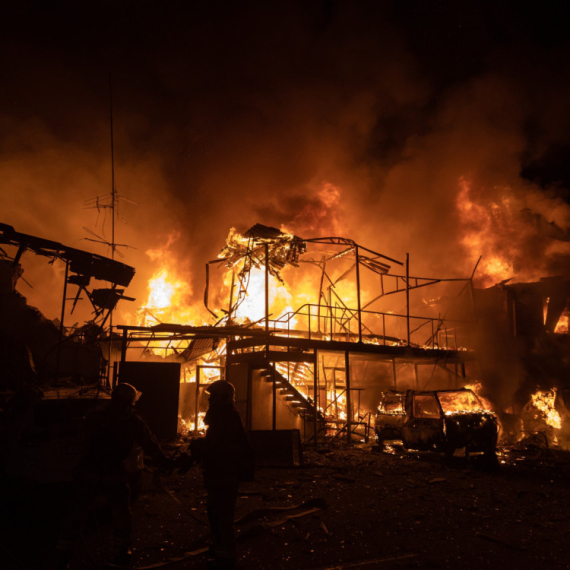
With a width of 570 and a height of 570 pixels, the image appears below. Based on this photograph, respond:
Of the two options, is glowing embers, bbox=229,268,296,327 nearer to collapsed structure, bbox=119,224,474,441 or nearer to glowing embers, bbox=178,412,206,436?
collapsed structure, bbox=119,224,474,441

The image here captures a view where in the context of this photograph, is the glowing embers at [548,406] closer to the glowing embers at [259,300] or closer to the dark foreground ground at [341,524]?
the dark foreground ground at [341,524]

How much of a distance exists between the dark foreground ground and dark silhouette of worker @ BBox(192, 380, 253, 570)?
0.49 metres

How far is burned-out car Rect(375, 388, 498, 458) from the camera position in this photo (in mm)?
10828

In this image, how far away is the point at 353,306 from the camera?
3391cm

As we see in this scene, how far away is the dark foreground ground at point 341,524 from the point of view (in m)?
4.78

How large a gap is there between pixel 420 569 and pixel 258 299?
22.5 meters

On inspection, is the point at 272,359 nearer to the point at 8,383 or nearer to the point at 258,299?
the point at 8,383

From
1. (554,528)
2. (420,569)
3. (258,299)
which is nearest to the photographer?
(420,569)

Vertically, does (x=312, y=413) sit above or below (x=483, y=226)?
below

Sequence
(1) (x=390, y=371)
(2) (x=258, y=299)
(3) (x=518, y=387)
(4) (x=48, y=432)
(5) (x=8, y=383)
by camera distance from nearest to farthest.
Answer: (4) (x=48, y=432) → (5) (x=8, y=383) → (3) (x=518, y=387) → (1) (x=390, y=371) → (2) (x=258, y=299)

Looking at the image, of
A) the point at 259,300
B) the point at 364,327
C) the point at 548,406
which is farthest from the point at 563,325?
the point at 259,300

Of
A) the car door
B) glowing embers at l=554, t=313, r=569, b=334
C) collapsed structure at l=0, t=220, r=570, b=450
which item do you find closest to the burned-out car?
the car door

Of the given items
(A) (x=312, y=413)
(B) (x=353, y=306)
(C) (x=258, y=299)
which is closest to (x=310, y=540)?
Result: (A) (x=312, y=413)

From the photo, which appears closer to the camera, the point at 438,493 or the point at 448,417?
the point at 438,493
